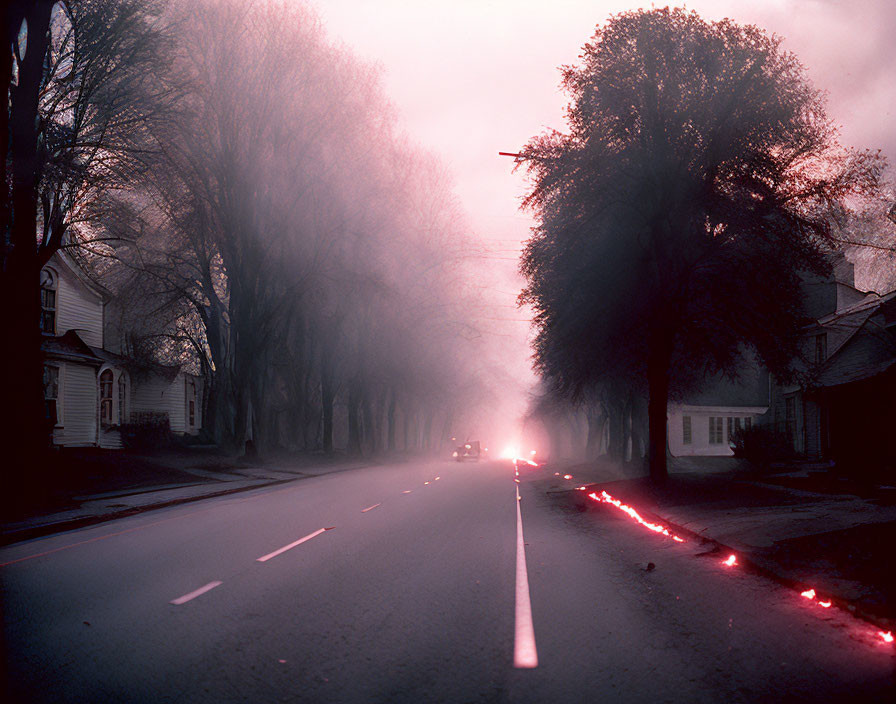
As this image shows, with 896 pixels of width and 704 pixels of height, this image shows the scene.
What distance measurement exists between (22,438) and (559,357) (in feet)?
49.2

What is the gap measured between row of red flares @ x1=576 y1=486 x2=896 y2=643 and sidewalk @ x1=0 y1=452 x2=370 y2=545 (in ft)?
35.1

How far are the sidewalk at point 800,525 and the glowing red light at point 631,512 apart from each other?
0.20 meters

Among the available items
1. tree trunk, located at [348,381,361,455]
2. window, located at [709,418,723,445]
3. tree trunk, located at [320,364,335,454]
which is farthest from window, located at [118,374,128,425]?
window, located at [709,418,723,445]

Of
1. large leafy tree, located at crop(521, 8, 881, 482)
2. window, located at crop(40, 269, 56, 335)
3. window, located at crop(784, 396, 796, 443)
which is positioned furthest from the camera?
window, located at crop(784, 396, 796, 443)

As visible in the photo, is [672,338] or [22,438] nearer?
[22,438]

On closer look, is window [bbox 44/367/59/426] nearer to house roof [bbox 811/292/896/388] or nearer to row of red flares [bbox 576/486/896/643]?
row of red flares [bbox 576/486/896/643]

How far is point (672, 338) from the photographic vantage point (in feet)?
69.6

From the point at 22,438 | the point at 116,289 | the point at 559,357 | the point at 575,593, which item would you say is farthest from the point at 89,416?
the point at 575,593

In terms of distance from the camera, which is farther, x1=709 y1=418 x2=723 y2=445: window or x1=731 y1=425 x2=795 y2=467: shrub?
x1=709 y1=418 x2=723 y2=445: window

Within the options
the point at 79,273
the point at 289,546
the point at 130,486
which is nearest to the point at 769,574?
the point at 289,546

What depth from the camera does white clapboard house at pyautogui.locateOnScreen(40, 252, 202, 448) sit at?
32.2 metres

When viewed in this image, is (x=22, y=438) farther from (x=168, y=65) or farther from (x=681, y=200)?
(x=681, y=200)

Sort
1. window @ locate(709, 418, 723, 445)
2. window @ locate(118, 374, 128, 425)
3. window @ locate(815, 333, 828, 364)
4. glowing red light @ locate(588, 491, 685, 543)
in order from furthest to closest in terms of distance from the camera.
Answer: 1. window @ locate(709, 418, 723, 445)
2. window @ locate(118, 374, 128, 425)
3. window @ locate(815, 333, 828, 364)
4. glowing red light @ locate(588, 491, 685, 543)

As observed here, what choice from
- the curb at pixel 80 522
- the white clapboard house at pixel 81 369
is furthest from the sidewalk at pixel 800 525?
the white clapboard house at pixel 81 369
